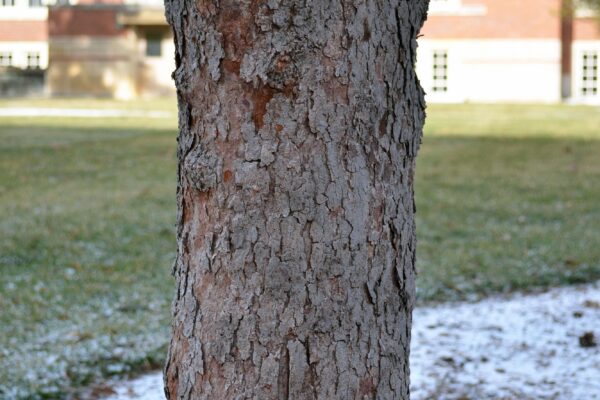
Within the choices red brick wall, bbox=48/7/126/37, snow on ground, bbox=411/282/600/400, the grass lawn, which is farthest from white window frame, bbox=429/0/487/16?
snow on ground, bbox=411/282/600/400

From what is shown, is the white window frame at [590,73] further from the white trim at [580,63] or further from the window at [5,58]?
the window at [5,58]

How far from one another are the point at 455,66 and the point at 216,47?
29531 millimetres

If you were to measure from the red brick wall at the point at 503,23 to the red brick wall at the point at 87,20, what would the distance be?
37.1ft

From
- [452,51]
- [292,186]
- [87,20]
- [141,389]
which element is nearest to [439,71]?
[452,51]

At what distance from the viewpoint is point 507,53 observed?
3005 centimetres

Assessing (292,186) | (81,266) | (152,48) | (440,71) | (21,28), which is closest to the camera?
(292,186)

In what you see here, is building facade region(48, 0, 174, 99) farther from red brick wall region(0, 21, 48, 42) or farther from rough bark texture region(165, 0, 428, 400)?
rough bark texture region(165, 0, 428, 400)

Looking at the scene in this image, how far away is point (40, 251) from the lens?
659 centimetres

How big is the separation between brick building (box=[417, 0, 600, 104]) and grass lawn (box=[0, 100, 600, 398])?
1589 centimetres

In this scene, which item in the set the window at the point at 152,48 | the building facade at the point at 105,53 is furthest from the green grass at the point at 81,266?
the window at the point at 152,48

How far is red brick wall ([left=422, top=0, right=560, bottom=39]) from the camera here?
97.3 ft

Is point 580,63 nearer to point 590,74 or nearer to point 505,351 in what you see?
point 590,74

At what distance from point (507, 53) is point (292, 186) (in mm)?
29293

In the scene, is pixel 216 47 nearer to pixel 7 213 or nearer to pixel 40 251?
pixel 40 251
